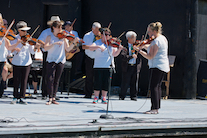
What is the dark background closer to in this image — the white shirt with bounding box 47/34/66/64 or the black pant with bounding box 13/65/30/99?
the white shirt with bounding box 47/34/66/64

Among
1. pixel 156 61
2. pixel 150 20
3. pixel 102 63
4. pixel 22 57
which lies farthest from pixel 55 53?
pixel 150 20

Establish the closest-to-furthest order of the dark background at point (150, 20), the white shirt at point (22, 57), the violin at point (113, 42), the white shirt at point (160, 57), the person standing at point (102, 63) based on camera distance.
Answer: the white shirt at point (160, 57) → the white shirt at point (22, 57) → the violin at point (113, 42) → the person standing at point (102, 63) → the dark background at point (150, 20)

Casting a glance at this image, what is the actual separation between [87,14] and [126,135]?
7.37 meters

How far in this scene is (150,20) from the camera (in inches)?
378

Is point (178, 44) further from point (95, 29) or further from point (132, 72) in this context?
point (95, 29)

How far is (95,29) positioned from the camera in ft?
23.8

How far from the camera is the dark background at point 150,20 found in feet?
29.3

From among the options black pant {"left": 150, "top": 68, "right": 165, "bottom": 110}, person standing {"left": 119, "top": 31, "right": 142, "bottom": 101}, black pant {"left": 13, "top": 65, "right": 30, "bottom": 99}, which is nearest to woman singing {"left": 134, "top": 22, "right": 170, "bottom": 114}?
black pant {"left": 150, "top": 68, "right": 165, "bottom": 110}

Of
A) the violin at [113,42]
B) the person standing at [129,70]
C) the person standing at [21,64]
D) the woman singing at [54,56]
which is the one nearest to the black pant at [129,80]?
the person standing at [129,70]

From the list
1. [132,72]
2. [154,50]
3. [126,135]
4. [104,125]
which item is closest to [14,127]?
[104,125]

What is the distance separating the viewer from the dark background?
8.93 m

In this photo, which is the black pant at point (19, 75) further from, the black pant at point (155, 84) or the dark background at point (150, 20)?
the dark background at point (150, 20)

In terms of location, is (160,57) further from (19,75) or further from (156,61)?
(19,75)

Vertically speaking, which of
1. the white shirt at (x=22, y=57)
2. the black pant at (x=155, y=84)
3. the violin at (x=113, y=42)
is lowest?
the black pant at (x=155, y=84)
